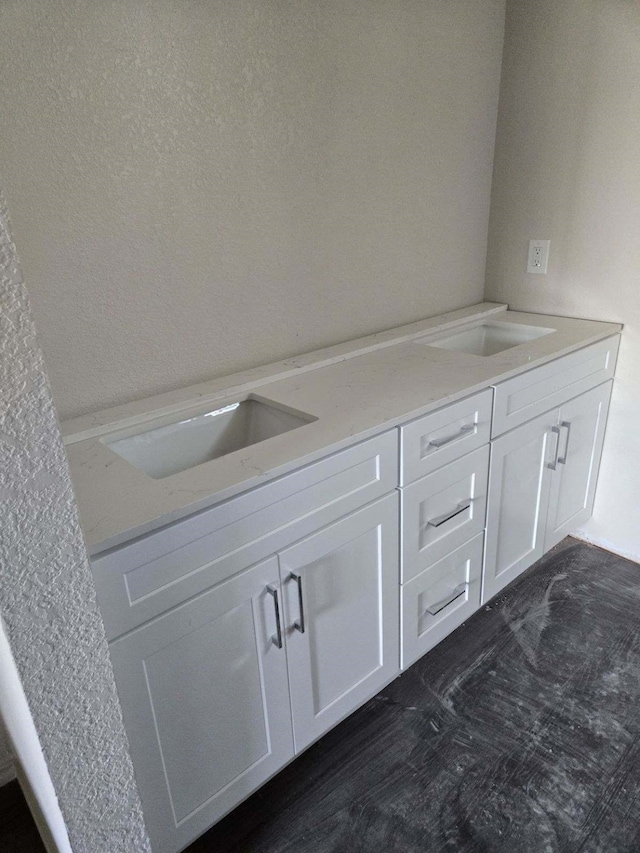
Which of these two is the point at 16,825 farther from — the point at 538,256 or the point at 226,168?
the point at 538,256

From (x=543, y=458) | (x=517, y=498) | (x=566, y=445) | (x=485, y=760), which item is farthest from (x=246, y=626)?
(x=566, y=445)

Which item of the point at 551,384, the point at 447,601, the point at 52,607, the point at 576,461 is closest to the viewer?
the point at 52,607

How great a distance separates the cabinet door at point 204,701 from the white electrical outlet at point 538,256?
5.37 ft

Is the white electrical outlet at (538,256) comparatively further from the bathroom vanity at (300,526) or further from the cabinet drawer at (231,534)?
the cabinet drawer at (231,534)

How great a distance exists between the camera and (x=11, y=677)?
863 millimetres

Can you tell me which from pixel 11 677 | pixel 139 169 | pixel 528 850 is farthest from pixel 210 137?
pixel 528 850

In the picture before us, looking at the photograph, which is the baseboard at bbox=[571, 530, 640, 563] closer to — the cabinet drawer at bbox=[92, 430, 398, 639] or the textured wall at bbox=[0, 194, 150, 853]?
the cabinet drawer at bbox=[92, 430, 398, 639]

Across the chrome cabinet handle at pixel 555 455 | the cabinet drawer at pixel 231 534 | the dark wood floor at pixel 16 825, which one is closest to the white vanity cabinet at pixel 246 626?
the cabinet drawer at pixel 231 534

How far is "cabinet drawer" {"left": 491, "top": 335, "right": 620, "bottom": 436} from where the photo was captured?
5.69ft

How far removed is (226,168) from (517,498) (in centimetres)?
131

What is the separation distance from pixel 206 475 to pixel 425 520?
0.68 meters

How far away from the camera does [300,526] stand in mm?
1275

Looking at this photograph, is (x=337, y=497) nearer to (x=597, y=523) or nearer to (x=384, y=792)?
(x=384, y=792)

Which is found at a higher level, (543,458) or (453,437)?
(453,437)
